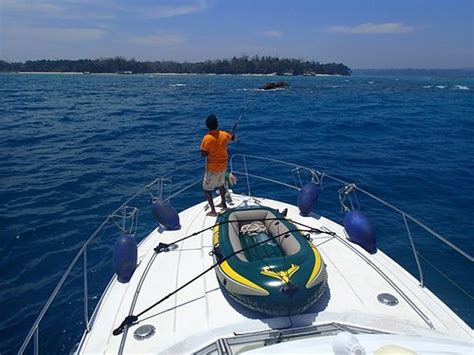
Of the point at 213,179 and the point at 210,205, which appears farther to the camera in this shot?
the point at 210,205

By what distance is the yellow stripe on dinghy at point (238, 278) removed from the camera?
152 inches

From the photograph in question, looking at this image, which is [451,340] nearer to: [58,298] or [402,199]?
[58,298]

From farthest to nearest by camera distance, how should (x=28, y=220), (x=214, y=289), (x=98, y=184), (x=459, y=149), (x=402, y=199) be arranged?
(x=459, y=149) < (x=98, y=184) < (x=402, y=199) < (x=28, y=220) < (x=214, y=289)

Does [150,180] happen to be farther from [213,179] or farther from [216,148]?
[216,148]

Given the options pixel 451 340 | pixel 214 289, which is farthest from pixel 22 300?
pixel 451 340

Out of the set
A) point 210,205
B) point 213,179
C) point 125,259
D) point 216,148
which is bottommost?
point 125,259

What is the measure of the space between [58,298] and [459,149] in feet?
60.3

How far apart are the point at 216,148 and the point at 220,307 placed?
10.9ft

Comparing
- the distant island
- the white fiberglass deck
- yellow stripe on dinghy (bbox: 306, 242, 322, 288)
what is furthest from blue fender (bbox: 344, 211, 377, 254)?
the distant island

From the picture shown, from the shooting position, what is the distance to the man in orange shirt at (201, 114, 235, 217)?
663 cm

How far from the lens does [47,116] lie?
25.4 m

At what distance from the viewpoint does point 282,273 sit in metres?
3.95

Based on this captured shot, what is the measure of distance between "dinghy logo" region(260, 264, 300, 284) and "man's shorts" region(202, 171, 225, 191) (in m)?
3.26

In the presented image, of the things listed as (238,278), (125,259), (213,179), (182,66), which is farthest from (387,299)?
(182,66)
